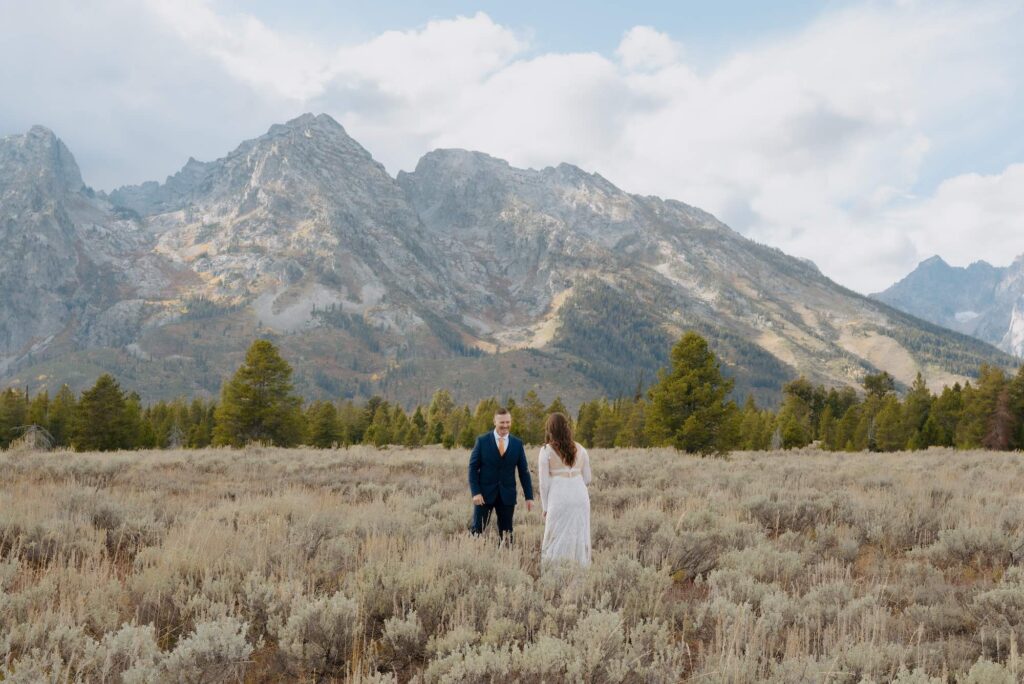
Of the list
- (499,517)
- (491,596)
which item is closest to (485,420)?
(499,517)

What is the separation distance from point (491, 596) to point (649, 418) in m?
26.7

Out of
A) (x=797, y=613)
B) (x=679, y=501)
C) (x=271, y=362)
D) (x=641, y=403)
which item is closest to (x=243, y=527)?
(x=797, y=613)

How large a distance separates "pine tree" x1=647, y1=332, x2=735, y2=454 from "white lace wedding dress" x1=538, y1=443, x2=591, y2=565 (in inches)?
889

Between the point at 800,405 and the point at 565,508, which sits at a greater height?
the point at 800,405

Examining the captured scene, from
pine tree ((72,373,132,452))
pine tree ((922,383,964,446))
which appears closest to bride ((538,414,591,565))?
pine tree ((72,373,132,452))

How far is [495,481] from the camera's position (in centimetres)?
801

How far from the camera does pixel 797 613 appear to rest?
189 inches

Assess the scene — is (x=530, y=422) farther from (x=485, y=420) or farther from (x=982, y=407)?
(x=982, y=407)

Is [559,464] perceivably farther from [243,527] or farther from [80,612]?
[80,612]

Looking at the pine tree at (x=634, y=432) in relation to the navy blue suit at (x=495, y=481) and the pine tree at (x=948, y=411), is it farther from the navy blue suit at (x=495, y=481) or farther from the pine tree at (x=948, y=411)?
the navy blue suit at (x=495, y=481)

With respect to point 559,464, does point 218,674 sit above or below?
below

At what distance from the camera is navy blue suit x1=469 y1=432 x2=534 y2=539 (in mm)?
7934

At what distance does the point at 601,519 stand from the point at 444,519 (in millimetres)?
2442

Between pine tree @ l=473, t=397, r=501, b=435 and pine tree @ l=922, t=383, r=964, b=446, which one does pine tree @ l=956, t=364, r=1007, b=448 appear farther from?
pine tree @ l=473, t=397, r=501, b=435
